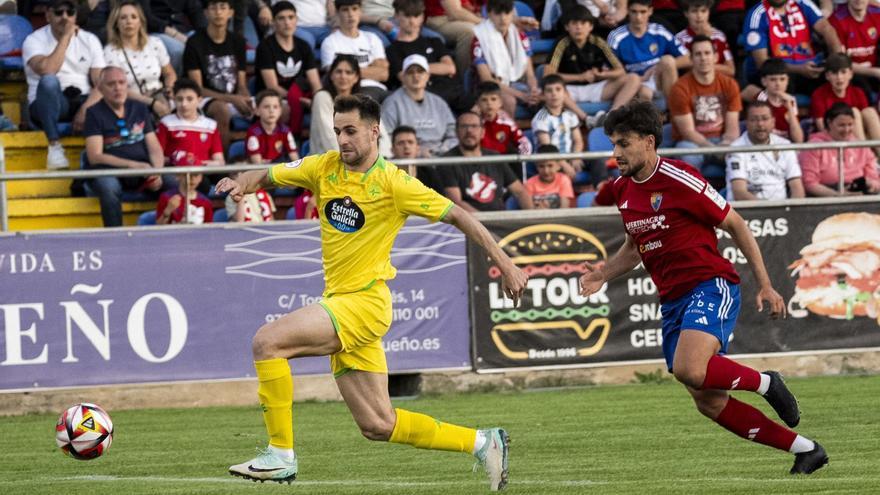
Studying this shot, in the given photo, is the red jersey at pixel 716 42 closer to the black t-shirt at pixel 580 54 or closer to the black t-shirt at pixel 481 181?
the black t-shirt at pixel 580 54

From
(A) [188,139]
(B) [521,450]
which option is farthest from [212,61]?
(B) [521,450]

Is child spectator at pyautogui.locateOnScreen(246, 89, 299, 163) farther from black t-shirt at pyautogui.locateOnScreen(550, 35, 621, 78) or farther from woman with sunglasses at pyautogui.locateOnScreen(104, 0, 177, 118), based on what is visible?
black t-shirt at pyautogui.locateOnScreen(550, 35, 621, 78)

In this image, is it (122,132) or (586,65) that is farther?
(586,65)

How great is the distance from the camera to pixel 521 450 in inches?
414

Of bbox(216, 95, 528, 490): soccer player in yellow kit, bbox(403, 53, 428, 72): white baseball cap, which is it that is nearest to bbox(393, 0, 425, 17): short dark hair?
bbox(403, 53, 428, 72): white baseball cap

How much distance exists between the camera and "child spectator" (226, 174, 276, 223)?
47.9ft

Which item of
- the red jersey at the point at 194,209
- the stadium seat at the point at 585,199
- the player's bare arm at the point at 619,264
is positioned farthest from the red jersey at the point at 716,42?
the player's bare arm at the point at 619,264

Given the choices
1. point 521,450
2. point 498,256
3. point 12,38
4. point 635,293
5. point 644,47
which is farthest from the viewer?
point 644,47

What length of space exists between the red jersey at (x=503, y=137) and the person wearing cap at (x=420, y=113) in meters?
0.39

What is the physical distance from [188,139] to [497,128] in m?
3.37

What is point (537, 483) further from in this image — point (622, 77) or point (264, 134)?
point (622, 77)

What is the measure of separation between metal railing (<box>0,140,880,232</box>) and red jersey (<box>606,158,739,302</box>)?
198 inches

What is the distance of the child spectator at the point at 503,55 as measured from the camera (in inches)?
688

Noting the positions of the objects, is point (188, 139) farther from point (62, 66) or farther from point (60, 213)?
point (62, 66)
